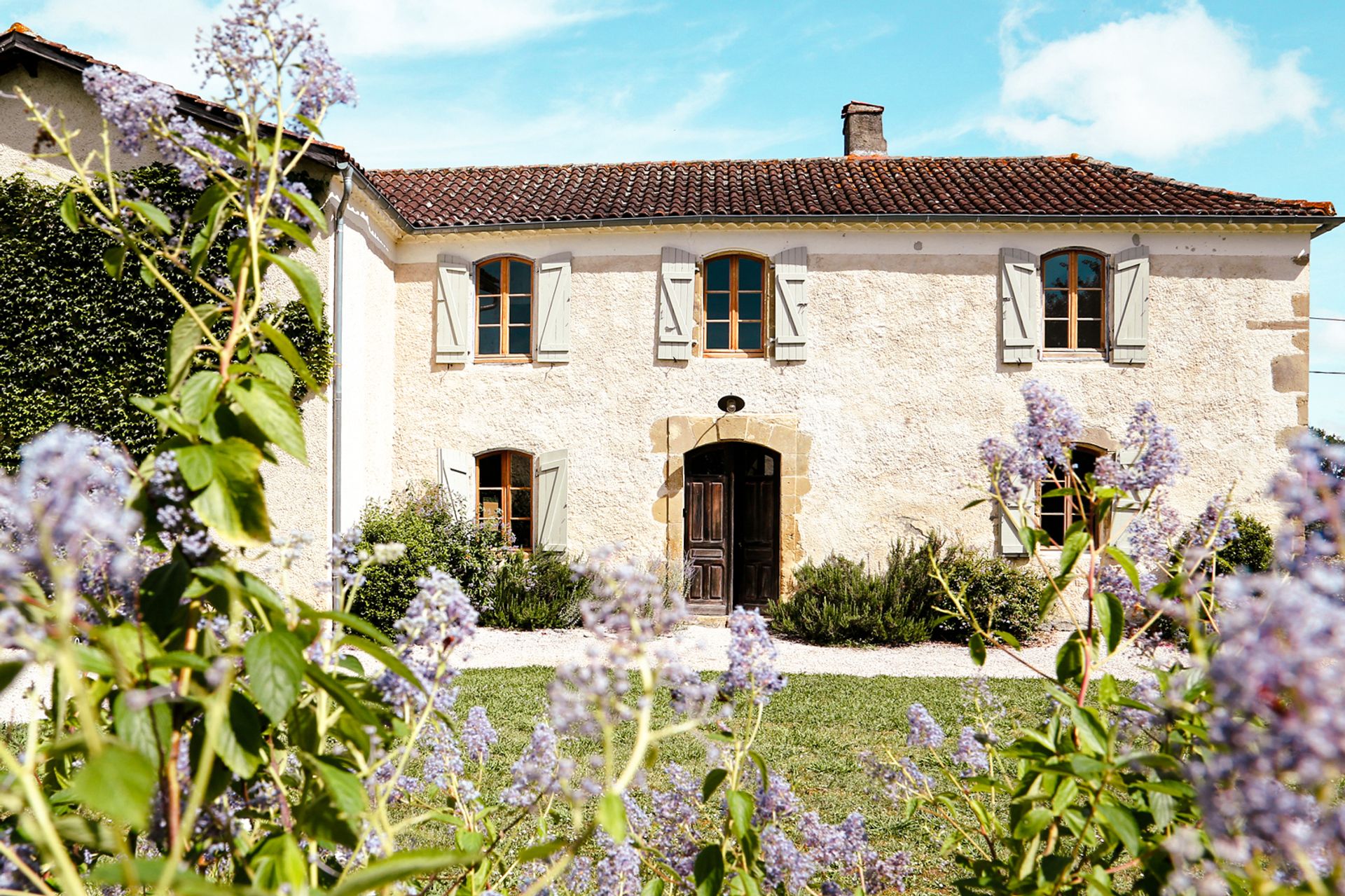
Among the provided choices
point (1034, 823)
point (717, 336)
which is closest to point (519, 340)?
point (717, 336)

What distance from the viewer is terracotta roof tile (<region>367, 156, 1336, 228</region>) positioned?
35.1ft


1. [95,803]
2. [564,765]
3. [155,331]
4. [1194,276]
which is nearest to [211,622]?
[564,765]

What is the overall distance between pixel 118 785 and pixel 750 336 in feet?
35.1

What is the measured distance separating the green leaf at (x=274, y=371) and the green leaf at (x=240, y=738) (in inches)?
16.1

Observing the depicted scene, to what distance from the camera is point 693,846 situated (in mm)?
2018

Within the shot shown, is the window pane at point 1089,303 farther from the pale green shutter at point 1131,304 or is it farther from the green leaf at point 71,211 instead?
the green leaf at point 71,211

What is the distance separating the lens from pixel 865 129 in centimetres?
1368

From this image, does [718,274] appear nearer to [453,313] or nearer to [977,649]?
[453,313]

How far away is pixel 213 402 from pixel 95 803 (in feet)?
2.12

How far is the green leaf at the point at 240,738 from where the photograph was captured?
1.01m

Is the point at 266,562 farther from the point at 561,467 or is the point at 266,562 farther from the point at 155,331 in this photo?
the point at 561,467

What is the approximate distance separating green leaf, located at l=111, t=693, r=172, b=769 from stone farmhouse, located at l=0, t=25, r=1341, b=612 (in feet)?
31.4

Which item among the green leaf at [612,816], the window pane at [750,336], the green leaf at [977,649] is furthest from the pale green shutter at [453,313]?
the green leaf at [612,816]

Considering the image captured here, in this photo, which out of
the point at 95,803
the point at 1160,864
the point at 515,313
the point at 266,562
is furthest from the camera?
the point at 515,313
